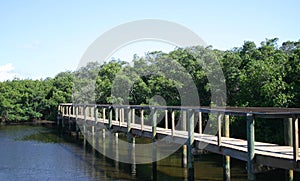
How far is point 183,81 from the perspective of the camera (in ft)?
83.5

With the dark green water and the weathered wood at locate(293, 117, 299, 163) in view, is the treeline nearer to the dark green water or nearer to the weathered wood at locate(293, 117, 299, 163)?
the dark green water

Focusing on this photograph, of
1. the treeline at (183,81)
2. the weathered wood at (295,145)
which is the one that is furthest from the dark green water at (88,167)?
the weathered wood at (295,145)

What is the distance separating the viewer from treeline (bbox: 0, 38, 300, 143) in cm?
1675

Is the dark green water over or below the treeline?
below

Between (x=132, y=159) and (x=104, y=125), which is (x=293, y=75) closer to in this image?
(x=132, y=159)

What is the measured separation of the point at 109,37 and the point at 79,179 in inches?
610

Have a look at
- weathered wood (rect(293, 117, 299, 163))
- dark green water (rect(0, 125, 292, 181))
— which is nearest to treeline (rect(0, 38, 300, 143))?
dark green water (rect(0, 125, 292, 181))

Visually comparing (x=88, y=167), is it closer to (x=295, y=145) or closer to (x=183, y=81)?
(x=183, y=81)

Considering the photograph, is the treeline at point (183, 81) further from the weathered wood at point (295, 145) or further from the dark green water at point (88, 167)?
the weathered wood at point (295, 145)

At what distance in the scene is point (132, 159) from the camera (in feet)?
58.0

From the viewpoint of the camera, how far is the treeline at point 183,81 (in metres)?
16.8

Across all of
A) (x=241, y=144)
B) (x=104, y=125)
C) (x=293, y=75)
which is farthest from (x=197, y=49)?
(x=241, y=144)

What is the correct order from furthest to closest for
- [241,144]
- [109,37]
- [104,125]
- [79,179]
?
[109,37] → [104,125] → [79,179] → [241,144]

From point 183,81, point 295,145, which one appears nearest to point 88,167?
point 183,81
